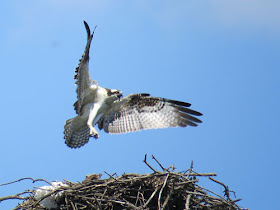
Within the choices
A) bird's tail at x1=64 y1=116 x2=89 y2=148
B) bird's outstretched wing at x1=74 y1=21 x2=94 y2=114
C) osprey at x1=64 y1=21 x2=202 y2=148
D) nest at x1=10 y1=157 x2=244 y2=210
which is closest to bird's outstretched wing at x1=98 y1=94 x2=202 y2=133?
osprey at x1=64 y1=21 x2=202 y2=148

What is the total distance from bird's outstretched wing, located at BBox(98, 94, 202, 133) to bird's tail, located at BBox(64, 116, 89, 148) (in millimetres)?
348

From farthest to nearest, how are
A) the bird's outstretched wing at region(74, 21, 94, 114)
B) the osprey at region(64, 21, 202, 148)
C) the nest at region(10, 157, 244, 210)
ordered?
the osprey at region(64, 21, 202, 148) < the bird's outstretched wing at region(74, 21, 94, 114) < the nest at region(10, 157, 244, 210)

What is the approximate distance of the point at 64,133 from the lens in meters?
10.8

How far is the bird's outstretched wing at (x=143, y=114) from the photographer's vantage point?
412 inches

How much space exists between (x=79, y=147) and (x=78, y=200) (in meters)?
2.61

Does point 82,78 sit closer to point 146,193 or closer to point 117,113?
point 117,113

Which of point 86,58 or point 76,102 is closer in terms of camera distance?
point 86,58

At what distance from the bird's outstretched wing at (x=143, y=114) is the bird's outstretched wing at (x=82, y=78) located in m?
0.53

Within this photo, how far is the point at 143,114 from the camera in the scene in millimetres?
10609

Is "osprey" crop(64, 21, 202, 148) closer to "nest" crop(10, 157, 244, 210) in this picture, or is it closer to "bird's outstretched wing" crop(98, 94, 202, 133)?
"bird's outstretched wing" crop(98, 94, 202, 133)

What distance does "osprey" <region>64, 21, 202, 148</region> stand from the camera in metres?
10.4

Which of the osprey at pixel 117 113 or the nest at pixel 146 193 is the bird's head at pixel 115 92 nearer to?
the osprey at pixel 117 113

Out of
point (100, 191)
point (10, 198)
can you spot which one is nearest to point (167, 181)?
point (100, 191)

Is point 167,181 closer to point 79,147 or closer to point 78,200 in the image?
point 78,200
